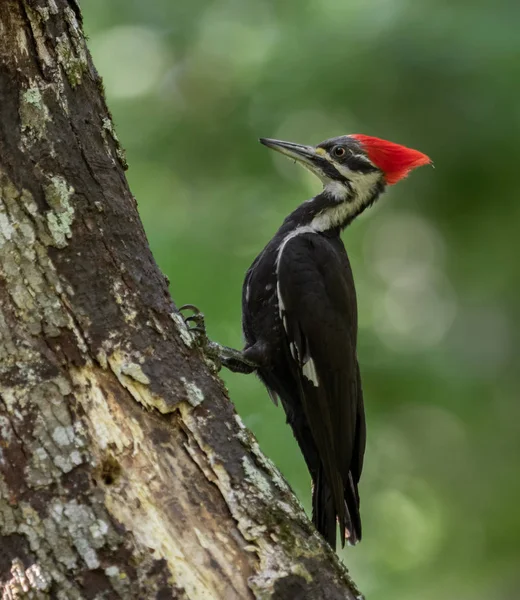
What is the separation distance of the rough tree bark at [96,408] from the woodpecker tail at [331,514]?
93 centimetres

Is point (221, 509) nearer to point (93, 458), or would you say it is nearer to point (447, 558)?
point (93, 458)

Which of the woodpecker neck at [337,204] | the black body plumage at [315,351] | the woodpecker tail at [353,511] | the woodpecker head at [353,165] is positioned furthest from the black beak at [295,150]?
the woodpecker tail at [353,511]

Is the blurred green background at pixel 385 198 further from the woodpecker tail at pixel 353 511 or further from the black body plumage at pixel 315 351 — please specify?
the woodpecker tail at pixel 353 511

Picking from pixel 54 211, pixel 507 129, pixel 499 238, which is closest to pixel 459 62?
pixel 507 129

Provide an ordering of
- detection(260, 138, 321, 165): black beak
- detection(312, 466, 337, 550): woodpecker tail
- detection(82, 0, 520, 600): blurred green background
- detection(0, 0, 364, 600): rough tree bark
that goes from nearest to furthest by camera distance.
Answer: detection(0, 0, 364, 600): rough tree bark
detection(312, 466, 337, 550): woodpecker tail
detection(260, 138, 321, 165): black beak
detection(82, 0, 520, 600): blurred green background

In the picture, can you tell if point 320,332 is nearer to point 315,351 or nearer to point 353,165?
point 315,351

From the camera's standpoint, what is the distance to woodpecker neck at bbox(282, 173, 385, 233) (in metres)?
3.64

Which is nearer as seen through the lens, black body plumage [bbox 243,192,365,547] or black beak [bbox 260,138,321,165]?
black body plumage [bbox 243,192,365,547]

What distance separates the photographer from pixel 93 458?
1844 mm

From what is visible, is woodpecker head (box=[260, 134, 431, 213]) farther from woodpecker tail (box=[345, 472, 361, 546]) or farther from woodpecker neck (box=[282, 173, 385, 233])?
woodpecker tail (box=[345, 472, 361, 546])

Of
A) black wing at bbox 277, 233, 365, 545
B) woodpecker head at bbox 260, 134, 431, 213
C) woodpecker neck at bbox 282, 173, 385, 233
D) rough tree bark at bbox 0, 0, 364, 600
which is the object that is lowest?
rough tree bark at bbox 0, 0, 364, 600

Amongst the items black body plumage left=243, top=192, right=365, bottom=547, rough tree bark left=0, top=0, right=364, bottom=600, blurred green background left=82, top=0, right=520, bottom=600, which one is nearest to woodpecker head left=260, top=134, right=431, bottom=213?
black body plumage left=243, top=192, right=365, bottom=547

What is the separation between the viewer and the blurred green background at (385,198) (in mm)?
3979

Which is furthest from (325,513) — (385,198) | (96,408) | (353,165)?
(385,198)
